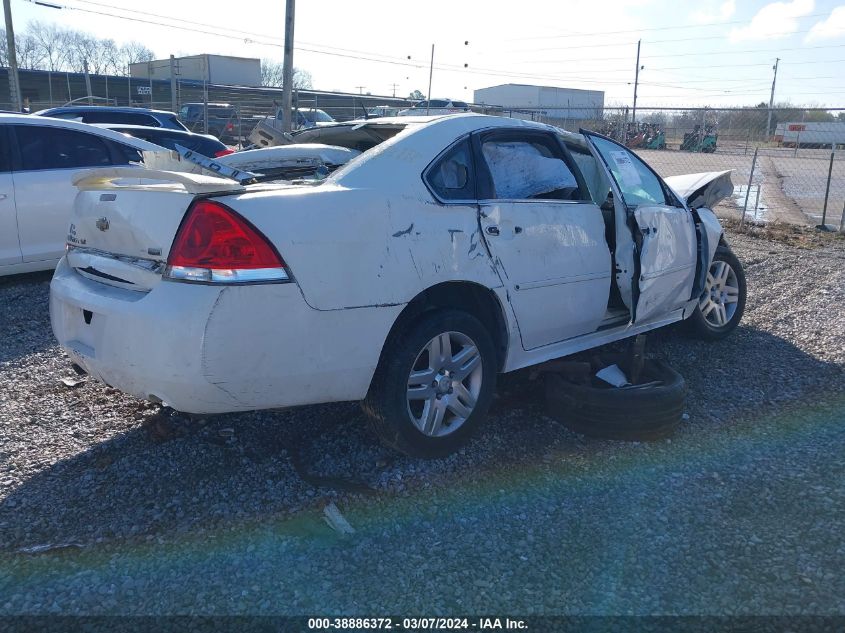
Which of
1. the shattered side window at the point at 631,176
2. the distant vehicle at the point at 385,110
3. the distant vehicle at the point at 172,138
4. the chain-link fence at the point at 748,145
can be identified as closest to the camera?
the shattered side window at the point at 631,176

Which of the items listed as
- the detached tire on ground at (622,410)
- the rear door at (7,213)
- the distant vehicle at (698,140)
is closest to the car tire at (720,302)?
the detached tire on ground at (622,410)

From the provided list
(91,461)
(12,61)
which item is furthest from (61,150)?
(12,61)

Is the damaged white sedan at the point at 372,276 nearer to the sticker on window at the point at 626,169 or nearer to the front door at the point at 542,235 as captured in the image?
the front door at the point at 542,235

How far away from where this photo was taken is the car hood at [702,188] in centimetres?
593

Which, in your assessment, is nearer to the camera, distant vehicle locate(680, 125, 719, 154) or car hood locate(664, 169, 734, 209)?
car hood locate(664, 169, 734, 209)

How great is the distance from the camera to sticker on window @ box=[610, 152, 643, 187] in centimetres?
482

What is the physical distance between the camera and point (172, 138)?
11.2 metres

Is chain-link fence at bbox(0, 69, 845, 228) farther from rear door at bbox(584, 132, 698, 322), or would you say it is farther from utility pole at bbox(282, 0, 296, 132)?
rear door at bbox(584, 132, 698, 322)

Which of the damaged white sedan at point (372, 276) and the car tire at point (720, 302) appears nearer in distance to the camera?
the damaged white sedan at point (372, 276)

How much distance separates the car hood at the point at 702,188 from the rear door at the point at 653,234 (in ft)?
1.99

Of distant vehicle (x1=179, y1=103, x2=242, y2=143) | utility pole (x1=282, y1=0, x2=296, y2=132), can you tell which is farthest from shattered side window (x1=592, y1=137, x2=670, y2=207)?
distant vehicle (x1=179, y1=103, x2=242, y2=143)

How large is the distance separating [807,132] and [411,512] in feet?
58.3

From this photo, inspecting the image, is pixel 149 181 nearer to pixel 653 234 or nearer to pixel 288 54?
pixel 653 234

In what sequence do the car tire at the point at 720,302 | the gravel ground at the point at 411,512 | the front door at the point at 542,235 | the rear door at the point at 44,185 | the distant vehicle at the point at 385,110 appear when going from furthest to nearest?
the distant vehicle at the point at 385,110
the rear door at the point at 44,185
the car tire at the point at 720,302
the front door at the point at 542,235
the gravel ground at the point at 411,512
